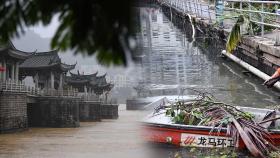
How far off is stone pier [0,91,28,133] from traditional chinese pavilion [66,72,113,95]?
817 centimetres

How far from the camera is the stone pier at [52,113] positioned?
26266 mm

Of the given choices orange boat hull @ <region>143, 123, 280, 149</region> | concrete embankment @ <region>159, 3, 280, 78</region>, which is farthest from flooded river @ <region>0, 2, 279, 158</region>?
concrete embankment @ <region>159, 3, 280, 78</region>

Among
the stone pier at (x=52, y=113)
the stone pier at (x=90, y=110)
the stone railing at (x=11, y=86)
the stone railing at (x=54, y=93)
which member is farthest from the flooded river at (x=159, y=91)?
the stone pier at (x=90, y=110)

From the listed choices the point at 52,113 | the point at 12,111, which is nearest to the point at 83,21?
the point at 12,111

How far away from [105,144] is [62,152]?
1691 mm

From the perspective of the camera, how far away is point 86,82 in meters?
31.8

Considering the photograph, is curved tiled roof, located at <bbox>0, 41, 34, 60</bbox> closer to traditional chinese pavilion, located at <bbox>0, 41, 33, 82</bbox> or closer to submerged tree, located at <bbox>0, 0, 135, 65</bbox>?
traditional chinese pavilion, located at <bbox>0, 41, 33, 82</bbox>

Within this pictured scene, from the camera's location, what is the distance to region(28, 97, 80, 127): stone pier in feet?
86.2

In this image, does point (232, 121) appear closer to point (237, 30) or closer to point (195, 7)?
point (237, 30)

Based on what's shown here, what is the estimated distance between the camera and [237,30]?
10.2m

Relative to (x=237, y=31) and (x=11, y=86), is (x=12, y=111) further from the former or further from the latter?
(x=237, y=31)

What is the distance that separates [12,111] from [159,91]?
15.1 m

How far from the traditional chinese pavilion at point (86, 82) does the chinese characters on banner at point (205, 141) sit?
1022 inches

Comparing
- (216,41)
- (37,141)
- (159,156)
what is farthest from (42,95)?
(159,156)
